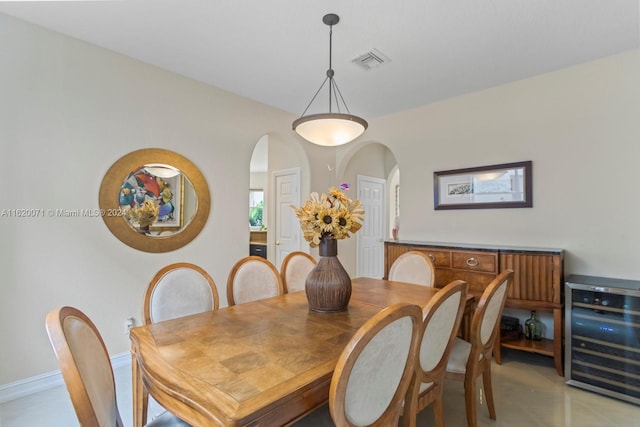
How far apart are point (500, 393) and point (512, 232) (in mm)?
1568

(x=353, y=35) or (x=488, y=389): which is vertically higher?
(x=353, y=35)

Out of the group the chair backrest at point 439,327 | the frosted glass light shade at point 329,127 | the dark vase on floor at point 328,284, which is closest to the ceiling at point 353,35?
the frosted glass light shade at point 329,127

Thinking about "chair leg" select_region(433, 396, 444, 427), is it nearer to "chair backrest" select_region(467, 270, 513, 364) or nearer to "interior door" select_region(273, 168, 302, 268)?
"chair backrest" select_region(467, 270, 513, 364)

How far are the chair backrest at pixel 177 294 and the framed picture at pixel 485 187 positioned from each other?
2783mm

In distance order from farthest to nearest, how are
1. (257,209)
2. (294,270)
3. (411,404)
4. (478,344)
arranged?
(257,209)
(294,270)
(478,344)
(411,404)

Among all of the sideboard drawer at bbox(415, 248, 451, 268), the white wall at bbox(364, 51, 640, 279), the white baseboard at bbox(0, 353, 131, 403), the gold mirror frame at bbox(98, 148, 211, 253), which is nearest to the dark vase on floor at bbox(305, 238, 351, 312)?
the sideboard drawer at bbox(415, 248, 451, 268)

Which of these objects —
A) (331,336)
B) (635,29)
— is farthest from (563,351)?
(635,29)

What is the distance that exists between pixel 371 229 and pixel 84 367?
15.5ft

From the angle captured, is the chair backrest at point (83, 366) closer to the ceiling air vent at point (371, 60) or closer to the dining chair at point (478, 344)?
the dining chair at point (478, 344)

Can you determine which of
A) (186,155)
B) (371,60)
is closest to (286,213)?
(186,155)

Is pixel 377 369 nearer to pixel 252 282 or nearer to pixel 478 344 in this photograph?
pixel 478 344

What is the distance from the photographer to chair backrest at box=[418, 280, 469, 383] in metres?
1.34

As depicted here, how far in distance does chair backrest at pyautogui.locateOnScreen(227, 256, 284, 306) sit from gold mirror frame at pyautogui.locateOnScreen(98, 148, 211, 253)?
42.3 inches

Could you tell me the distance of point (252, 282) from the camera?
7.78 feet
